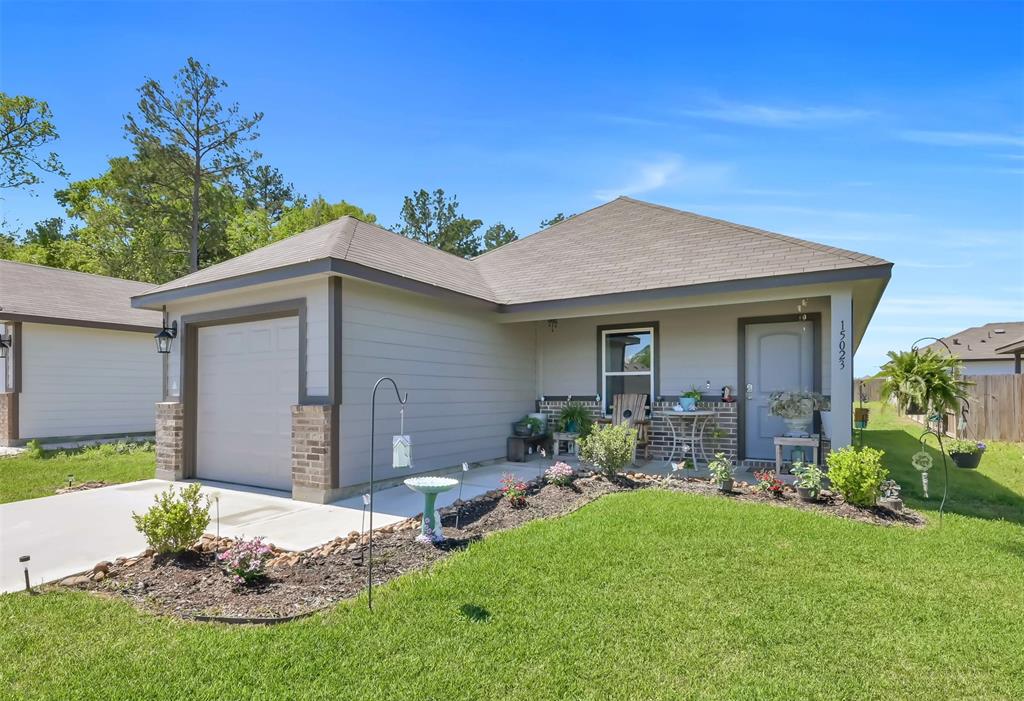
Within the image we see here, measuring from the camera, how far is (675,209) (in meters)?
10.2

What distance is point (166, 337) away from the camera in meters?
8.00

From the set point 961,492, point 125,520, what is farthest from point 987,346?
point 125,520

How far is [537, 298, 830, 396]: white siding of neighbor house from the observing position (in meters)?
8.48

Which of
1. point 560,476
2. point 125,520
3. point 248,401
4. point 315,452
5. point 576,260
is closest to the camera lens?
point 125,520

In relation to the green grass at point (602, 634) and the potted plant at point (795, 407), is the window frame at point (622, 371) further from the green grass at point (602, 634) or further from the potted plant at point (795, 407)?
the green grass at point (602, 634)

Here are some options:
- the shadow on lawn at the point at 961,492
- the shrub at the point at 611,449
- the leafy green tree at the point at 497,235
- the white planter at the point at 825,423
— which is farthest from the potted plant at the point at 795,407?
the leafy green tree at the point at 497,235

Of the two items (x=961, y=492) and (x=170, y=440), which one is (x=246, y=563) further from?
(x=961, y=492)

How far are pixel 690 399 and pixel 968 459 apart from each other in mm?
4849

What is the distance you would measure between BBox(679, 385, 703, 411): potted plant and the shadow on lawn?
272 cm

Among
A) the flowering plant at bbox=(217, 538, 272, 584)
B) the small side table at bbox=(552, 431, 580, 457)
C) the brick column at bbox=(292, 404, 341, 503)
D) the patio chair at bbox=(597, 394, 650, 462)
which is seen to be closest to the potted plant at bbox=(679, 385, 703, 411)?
the patio chair at bbox=(597, 394, 650, 462)

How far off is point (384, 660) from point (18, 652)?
1.90 m

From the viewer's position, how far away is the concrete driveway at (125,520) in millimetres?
4303

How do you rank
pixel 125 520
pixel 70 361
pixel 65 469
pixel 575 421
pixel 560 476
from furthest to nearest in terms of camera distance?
pixel 70 361 → pixel 575 421 → pixel 65 469 → pixel 560 476 → pixel 125 520

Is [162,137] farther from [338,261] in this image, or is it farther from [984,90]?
[984,90]
